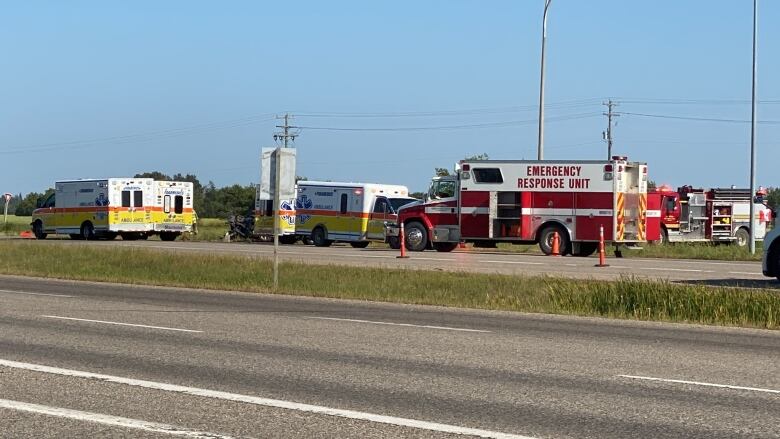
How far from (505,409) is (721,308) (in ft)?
32.9

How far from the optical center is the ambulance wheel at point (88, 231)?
2009 inches

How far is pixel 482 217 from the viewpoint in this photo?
120ft

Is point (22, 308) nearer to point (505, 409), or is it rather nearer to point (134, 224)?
point (505, 409)

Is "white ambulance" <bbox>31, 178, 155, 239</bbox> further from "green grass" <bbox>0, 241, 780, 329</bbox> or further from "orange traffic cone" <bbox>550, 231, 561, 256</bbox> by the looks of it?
"orange traffic cone" <bbox>550, 231, 561, 256</bbox>

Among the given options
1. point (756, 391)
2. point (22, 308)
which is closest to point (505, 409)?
point (756, 391)

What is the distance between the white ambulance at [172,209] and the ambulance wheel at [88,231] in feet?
8.84

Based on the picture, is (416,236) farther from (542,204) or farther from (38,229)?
(38,229)

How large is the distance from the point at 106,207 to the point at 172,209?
9.73 feet

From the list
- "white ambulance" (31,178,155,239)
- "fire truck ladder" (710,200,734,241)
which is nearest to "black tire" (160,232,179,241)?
"white ambulance" (31,178,155,239)

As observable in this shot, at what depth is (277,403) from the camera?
862cm

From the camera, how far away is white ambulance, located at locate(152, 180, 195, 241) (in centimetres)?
5097

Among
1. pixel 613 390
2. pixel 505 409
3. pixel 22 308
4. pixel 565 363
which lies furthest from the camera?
pixel 22 308

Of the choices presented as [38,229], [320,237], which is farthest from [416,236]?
[38,229]

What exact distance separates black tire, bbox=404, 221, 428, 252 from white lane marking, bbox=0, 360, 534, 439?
2731cm
